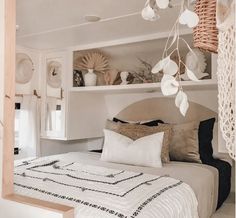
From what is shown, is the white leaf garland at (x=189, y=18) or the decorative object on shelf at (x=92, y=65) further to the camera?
the decorative object on shelf at (x=92, y=65)

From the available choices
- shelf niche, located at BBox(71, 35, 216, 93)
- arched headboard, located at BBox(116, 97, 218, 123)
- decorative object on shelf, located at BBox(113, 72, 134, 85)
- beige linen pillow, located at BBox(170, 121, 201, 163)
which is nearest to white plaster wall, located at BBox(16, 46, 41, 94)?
shelf niche, located at BBox(71, 35, 216, 93)

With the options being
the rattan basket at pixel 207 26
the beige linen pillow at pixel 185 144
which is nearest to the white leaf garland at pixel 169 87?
the rattan basket at pixel 207 26

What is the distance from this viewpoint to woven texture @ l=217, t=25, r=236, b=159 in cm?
53

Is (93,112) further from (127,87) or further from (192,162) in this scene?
(192,162)

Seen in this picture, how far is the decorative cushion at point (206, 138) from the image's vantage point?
2743mm

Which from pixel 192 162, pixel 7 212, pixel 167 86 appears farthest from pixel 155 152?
pixel 167 86

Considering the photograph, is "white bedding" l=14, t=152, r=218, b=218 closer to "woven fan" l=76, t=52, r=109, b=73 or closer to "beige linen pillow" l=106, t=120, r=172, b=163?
"beige linen pillow" l=106, t=120, r=172, b=163

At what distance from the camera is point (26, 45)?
3195 mm

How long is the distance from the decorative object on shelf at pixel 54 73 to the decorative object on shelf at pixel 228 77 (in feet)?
9.77

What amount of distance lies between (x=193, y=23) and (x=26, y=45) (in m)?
2.93

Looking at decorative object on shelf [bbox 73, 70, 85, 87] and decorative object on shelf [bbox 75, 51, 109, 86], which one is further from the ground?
decorative object on shelf [bbox 75, 51, 109, 86]

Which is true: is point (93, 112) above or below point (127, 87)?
below

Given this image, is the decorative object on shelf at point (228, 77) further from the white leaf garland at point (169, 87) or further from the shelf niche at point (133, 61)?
the shelf niche at point (133, 61)

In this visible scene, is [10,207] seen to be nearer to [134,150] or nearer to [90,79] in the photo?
[134,150]
